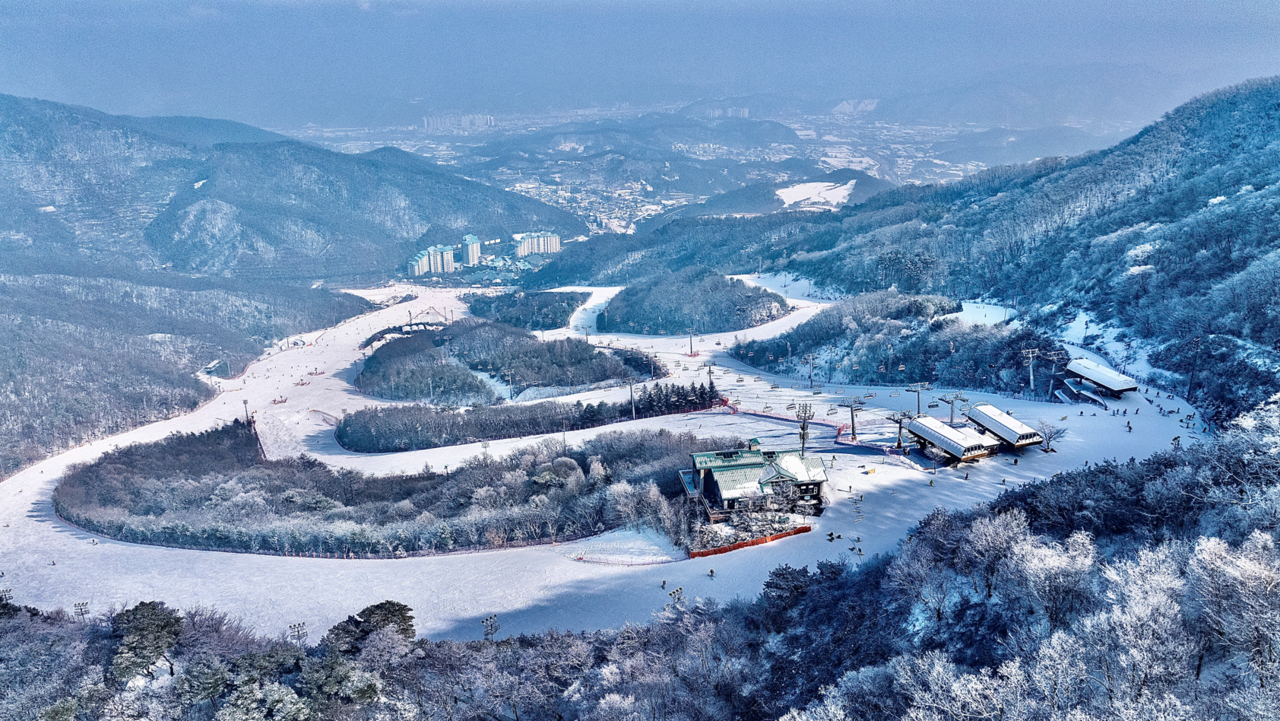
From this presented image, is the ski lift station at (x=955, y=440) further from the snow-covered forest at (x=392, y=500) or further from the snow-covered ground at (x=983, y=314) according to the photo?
the snow-covered ground at (x=983, y=314)

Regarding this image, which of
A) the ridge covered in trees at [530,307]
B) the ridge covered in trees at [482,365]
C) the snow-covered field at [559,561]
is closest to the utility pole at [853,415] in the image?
the snow-covered field at [559,561]

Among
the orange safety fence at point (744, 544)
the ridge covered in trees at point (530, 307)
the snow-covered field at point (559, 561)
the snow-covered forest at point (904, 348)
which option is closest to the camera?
the snow-covered field at point (559, 561)

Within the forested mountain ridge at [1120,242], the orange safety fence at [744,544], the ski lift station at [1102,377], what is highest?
the forested mountain ridge at [1120,242]

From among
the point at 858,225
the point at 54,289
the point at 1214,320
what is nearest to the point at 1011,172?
the point at 858,225

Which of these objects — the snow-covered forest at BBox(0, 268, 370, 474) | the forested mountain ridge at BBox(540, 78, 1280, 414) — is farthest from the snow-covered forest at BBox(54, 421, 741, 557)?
the forested mountain ridge at BBox(540, 78, 1280, 414)

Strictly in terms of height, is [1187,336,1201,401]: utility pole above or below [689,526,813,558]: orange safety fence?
above

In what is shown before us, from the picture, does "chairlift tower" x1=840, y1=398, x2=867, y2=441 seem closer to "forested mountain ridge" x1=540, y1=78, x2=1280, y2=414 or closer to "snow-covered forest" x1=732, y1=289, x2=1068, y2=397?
"snow-covered forest" x1=732, y1=289, x2=1068, y2=397
